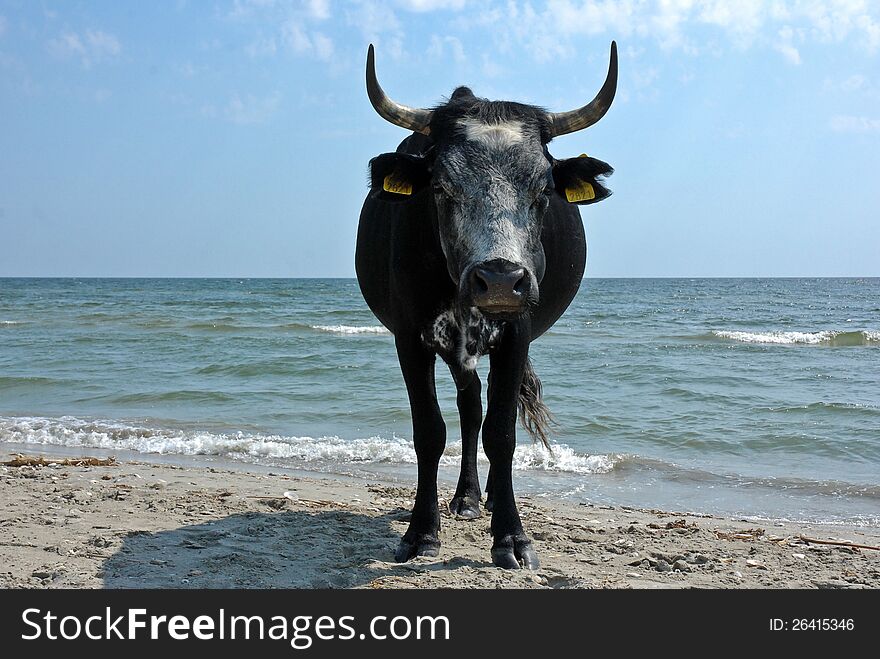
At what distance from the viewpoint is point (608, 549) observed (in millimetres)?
5070

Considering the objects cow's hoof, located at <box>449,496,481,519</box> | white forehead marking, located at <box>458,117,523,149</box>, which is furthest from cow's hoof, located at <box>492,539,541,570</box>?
white forehead marking, located at <box>458,117,523,149</box>

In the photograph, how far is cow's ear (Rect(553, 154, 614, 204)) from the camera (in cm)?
434

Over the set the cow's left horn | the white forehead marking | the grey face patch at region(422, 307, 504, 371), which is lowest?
the grey face patch at region(422, 307, 504, 371)

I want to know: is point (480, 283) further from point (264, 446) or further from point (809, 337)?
point (809, 337)

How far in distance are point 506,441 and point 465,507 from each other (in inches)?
55.3

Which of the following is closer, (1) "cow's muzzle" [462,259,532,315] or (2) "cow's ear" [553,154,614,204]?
(1) "cow's muzzle" [462,259,532,315]

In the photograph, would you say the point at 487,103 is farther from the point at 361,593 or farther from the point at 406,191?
the point at 361,593

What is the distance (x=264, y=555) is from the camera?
15.3 ft

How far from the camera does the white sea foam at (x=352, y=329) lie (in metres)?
28.5

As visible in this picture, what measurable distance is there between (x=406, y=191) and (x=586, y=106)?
104cm

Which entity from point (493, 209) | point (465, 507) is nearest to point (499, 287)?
point (493, 209)

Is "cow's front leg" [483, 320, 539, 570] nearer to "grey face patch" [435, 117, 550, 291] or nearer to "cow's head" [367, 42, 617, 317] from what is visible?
"cow's head" [367, 42, 617, 317]

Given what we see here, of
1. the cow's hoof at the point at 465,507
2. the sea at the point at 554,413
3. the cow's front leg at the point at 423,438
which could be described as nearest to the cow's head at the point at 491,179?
the cow's front leg at the point at 423,438

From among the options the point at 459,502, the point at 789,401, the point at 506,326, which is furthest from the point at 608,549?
the point at 789,401
